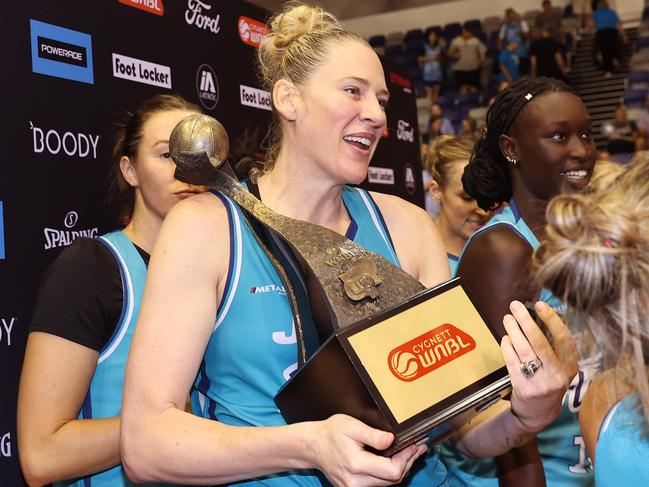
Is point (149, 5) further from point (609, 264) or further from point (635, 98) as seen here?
point (635, 98)

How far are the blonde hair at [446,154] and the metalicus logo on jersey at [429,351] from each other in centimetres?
201

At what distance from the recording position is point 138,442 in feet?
4.51

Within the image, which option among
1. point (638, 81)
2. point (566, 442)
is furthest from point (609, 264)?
point (638, 81)

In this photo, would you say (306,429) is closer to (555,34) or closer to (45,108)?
(45,108)

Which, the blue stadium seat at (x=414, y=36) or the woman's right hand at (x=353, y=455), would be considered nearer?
the woman's right hand at (x=353, y=455)

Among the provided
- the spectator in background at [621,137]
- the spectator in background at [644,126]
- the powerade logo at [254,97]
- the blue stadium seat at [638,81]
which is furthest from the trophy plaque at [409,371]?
the blue stadium seat at [638,81]

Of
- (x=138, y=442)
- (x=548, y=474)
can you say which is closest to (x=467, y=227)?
(x=548, y=474)

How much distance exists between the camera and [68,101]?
2.46 m

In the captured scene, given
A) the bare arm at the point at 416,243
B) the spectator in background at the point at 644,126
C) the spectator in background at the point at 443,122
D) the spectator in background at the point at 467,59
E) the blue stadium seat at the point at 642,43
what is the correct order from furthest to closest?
the spectator in background at the point at 467,59
the blue stadium seat at the point at 642,43
the spectator in background at the point at 443,122
the spectator in background at the point at 644,126
the bare arm at the point at 416,243

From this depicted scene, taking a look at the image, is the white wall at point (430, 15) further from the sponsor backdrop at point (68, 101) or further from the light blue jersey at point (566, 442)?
the light blue jersey at point (566, 442)

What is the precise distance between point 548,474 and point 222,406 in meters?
0.90

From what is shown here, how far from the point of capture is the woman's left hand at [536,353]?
4.19 feet

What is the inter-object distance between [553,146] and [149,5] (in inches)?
61.9

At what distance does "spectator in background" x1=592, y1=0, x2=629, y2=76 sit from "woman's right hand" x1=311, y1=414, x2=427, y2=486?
38.3ft
